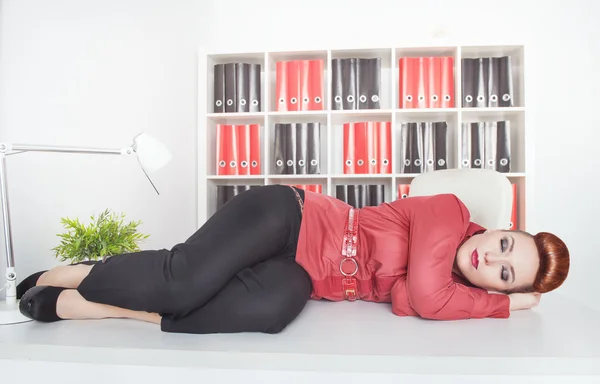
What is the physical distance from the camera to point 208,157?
290 cm

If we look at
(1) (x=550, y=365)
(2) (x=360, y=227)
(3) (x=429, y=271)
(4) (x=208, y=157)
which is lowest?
(1) (x=550, y=365)

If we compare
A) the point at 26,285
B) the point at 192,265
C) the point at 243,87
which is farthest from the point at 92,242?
the point at 243,87

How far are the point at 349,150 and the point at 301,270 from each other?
60.2 inches

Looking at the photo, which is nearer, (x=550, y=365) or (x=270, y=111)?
(x=550, y=365)

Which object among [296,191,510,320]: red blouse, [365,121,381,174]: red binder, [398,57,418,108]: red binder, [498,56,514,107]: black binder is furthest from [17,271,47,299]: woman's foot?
[498,56,514,107]: black binder

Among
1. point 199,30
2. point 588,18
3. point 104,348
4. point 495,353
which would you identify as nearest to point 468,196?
point 495,353

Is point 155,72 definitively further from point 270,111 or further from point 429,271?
point 429,271

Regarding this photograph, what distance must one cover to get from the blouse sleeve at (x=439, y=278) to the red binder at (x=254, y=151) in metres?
1.62

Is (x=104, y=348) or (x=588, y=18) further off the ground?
(x=588, y=18)

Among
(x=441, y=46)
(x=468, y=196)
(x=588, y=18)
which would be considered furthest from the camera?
(x=588, y=18)

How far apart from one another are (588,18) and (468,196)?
191 centimetres

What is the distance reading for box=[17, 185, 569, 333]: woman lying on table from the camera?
1183 mm

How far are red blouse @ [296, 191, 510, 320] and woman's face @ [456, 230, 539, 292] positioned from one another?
0.04 meters

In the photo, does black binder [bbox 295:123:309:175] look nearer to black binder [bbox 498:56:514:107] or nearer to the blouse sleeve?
black binder [bbox 498:56:514:107]
